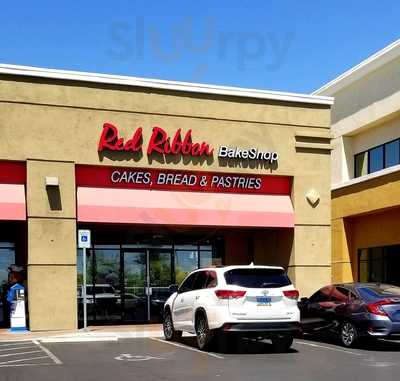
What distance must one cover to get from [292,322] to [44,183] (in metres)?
8.56

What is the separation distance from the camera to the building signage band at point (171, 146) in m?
19.3

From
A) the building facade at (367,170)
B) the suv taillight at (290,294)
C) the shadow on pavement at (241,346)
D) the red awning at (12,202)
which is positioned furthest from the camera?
the building facade at (367,170)

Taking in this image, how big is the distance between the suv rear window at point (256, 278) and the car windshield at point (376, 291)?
6.99 ft

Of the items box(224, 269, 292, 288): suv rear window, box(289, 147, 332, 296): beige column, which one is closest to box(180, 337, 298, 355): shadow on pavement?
box(224, 269, 292, 288): suv rear window

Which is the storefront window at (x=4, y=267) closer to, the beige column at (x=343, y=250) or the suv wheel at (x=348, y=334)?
the suv wheel at (x=348, y=334)

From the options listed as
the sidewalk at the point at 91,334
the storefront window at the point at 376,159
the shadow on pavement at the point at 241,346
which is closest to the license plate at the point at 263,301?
the shadow on pavement at the point at 241,346

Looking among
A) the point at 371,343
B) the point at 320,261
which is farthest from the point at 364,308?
the point at 320,261

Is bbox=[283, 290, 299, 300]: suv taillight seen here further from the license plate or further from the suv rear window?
the license plate

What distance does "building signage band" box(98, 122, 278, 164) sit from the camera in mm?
19281

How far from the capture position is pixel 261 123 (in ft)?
69.0

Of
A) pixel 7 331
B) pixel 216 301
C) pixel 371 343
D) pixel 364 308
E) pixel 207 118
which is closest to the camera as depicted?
pixel 216 301

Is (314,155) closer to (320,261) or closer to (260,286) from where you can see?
(320,261)

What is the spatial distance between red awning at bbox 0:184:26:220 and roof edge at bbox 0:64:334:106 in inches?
126

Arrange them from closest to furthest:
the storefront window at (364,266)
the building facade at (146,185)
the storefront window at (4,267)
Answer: the building facade at (146,185), the storefront window at (4,267), the storefront window at (364,266)
